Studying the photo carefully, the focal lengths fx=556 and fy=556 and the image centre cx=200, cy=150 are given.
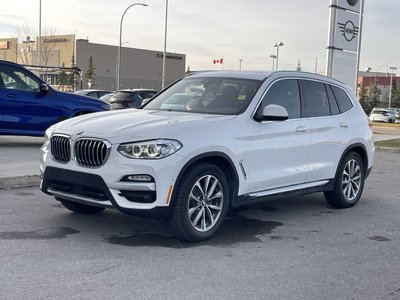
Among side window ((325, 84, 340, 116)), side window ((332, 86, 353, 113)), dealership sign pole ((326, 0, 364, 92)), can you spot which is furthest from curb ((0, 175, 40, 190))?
dealership sign pole ((326, 0, 364, 92))

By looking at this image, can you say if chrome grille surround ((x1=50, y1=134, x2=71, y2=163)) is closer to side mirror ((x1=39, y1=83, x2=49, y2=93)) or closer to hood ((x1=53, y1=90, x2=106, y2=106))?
side mirror ((x1=39, y1=83, x2=49, y2=93))

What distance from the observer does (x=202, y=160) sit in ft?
18.5

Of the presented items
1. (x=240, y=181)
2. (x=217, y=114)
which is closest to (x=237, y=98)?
(x=217, y=114)

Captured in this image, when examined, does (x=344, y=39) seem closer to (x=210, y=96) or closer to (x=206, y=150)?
(x=210, y=96)

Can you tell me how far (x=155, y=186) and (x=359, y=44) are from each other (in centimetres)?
1610

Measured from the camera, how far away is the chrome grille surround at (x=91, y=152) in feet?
17.6

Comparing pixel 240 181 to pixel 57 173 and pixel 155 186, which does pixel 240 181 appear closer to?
pixel 155 186

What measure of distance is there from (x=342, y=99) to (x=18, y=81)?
6.91 metres

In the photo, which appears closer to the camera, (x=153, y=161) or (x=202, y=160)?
(x=153, y=161)

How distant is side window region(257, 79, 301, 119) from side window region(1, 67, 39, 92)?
6.70m

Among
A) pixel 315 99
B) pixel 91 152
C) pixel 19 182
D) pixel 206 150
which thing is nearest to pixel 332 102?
pixel 315 99

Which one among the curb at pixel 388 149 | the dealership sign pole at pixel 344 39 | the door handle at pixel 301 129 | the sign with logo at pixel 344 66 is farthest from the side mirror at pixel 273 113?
the sign with logo at pixel 344 66

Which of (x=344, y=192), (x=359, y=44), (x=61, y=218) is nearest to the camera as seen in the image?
(x=61, y=218)

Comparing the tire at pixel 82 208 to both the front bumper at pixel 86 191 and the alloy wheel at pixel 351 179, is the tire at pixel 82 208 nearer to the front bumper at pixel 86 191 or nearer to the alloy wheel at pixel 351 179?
the front bumper at pixel 86 191
